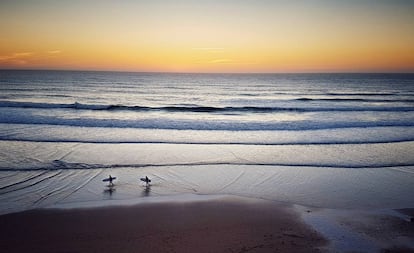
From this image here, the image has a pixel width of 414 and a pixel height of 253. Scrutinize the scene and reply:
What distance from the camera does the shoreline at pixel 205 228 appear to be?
5.70 meters

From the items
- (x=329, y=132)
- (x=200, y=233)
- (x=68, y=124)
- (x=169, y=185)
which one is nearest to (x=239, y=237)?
(x=200, y=233)

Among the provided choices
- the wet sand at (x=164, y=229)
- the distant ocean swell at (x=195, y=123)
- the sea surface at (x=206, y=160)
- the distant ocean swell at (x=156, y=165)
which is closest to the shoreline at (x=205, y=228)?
the wet sand at (x=164, y=229)

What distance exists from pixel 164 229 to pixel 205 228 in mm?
862

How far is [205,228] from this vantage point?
6430mm

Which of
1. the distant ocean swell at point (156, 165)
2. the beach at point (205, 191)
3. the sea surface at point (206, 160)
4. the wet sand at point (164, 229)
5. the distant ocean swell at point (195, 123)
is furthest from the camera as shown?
the distant ocean swell at point (195, 123)

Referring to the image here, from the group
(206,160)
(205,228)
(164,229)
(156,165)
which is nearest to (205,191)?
(205,228)

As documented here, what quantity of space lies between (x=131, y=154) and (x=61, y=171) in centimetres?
304

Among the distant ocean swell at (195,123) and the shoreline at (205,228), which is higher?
the distant ocean swell at (195,123)

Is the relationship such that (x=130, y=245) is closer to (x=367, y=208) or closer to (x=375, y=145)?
(x=367, y=208)

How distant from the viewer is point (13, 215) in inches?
272

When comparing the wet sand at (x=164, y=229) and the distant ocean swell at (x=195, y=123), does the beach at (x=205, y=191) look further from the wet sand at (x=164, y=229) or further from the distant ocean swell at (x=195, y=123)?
the distant ocean swell at (x=195, y=123)

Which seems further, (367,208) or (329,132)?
(329,132)

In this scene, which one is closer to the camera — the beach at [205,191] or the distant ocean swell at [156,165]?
the beach at [205,191]

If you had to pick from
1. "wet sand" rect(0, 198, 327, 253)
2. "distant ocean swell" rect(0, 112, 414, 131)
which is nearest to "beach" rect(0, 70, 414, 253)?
"wet sand" rect(0, 198, 327, 253)
